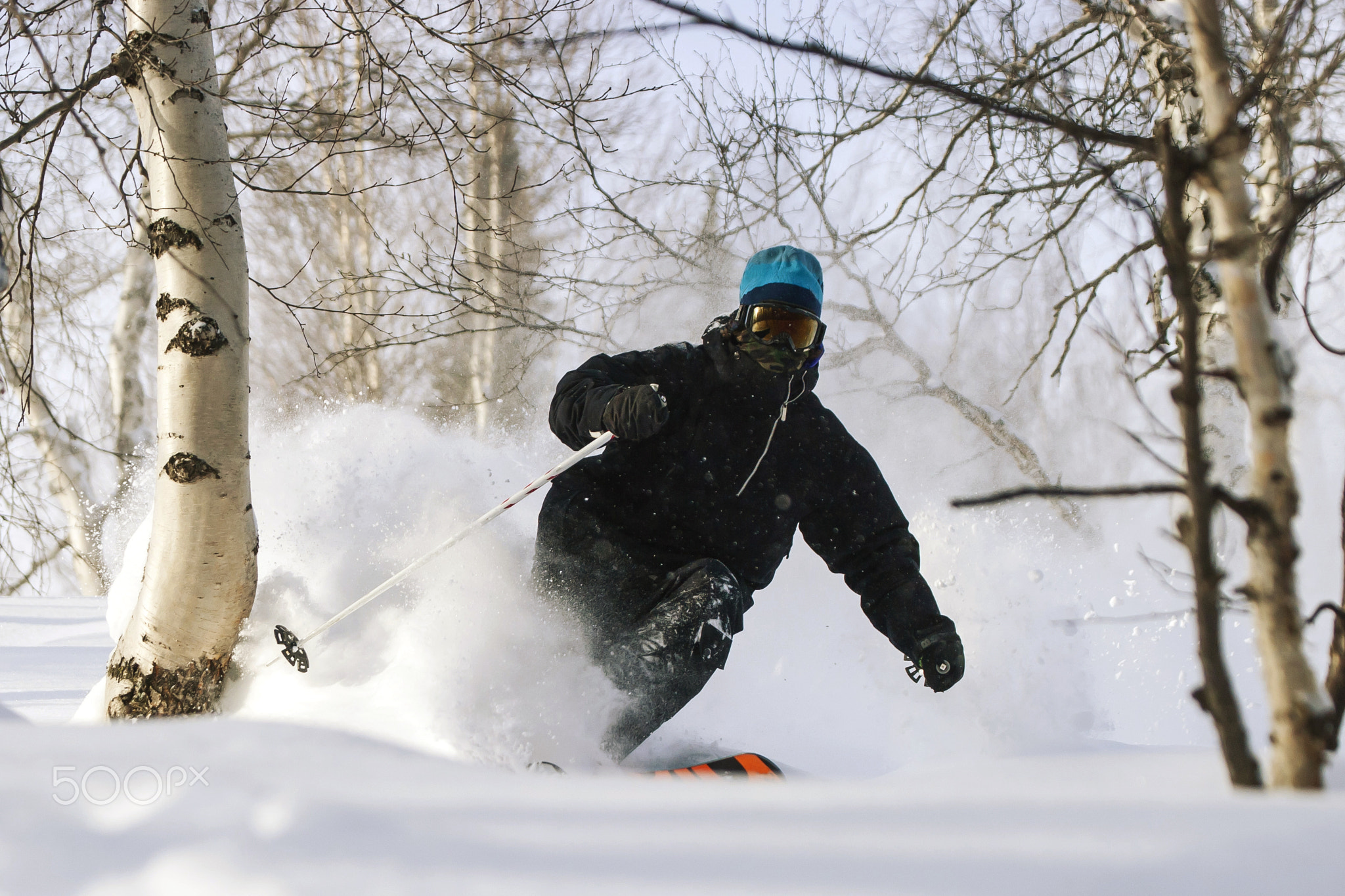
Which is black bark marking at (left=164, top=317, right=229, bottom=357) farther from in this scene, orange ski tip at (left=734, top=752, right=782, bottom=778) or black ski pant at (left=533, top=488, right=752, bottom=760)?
orange ski tip at (left=734, top=752, right=782, bottom=778)

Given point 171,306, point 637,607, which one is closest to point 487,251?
point 171,306

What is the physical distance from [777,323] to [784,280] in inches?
5.9

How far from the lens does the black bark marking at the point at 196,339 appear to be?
2.76 m

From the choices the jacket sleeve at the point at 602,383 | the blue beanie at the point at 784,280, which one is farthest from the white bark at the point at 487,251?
the blue beanie at the point at 784,280

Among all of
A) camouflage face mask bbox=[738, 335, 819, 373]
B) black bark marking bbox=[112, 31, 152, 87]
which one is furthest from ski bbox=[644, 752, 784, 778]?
black bark marking bbox=[112, 31, 152, 87]

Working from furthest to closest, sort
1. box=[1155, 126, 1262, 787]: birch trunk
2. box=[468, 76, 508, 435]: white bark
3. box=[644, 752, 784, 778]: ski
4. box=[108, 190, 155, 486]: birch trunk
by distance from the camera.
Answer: box=[468, 76, 508, 435]: white bark → box=[108, 190, 155, 486]: birch trunk → box=[644, 752, 784, 778]: ski → box=[1155, 126, 1262, 787]: birch trunk

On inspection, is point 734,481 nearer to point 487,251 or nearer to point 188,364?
point 188,364

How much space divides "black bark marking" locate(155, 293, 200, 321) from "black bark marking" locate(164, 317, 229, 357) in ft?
0.13

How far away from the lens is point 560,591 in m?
2.85

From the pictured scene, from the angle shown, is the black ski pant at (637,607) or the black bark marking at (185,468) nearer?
the black ski pant at (637,607)

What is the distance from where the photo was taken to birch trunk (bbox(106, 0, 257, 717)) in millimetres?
2770

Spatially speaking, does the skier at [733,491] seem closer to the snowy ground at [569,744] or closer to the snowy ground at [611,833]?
the snowy ground at [569,744]

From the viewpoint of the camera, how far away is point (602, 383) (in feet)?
9.11

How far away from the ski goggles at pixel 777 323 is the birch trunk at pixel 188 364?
1.69 metres
